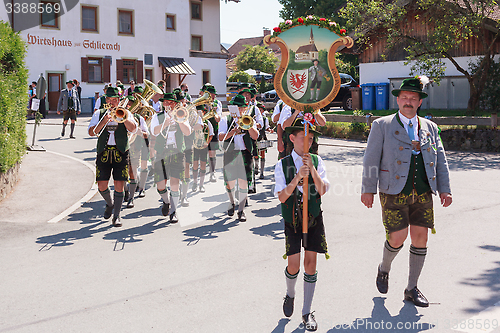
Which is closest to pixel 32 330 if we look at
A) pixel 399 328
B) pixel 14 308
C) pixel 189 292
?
pixel 14 308

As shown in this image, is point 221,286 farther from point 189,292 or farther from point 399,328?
point 399,328

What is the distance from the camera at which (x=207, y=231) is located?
26.1 ft

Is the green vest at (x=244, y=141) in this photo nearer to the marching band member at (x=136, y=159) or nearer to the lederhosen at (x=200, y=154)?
the marching band member at (x=136, y=159)

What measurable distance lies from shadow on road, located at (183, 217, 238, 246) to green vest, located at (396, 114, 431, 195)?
3327mm

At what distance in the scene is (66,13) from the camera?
34.5m

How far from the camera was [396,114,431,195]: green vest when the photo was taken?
495 cm

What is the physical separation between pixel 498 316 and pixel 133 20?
36.4 meters

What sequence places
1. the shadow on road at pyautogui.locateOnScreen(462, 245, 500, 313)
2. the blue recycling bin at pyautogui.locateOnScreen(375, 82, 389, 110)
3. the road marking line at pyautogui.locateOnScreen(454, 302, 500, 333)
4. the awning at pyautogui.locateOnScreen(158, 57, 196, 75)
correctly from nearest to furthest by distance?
1. the road marking line at pyautogui.locateOnScreen(454, 302, 500, 333)
2. the shadow on road at pyautogui.locateOnScreen(462, 245, 500, 313)
3. the blue recycling bin at pyautogui.locateOnScreen(375, 82, 389, 110)
4. the awning at pyautogui.locateOnScreen(158, 57, 196, 75)

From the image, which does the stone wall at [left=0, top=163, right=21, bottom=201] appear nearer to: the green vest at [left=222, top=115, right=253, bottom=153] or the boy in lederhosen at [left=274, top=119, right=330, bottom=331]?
the green vest at [left=222, top=115, right=253, bottom=153]

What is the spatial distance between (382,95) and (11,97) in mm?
20471

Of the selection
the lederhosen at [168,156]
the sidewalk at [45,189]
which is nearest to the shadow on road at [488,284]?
the lederhosen at [168,156]

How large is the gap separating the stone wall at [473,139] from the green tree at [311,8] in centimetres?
2947

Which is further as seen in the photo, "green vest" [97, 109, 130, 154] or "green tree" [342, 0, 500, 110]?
"green tree" [342, 0, 500, 110]

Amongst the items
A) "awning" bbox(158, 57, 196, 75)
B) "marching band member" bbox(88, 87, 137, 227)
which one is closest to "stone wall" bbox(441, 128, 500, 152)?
"marching band member" bbox(88, 87, 137, 227)
